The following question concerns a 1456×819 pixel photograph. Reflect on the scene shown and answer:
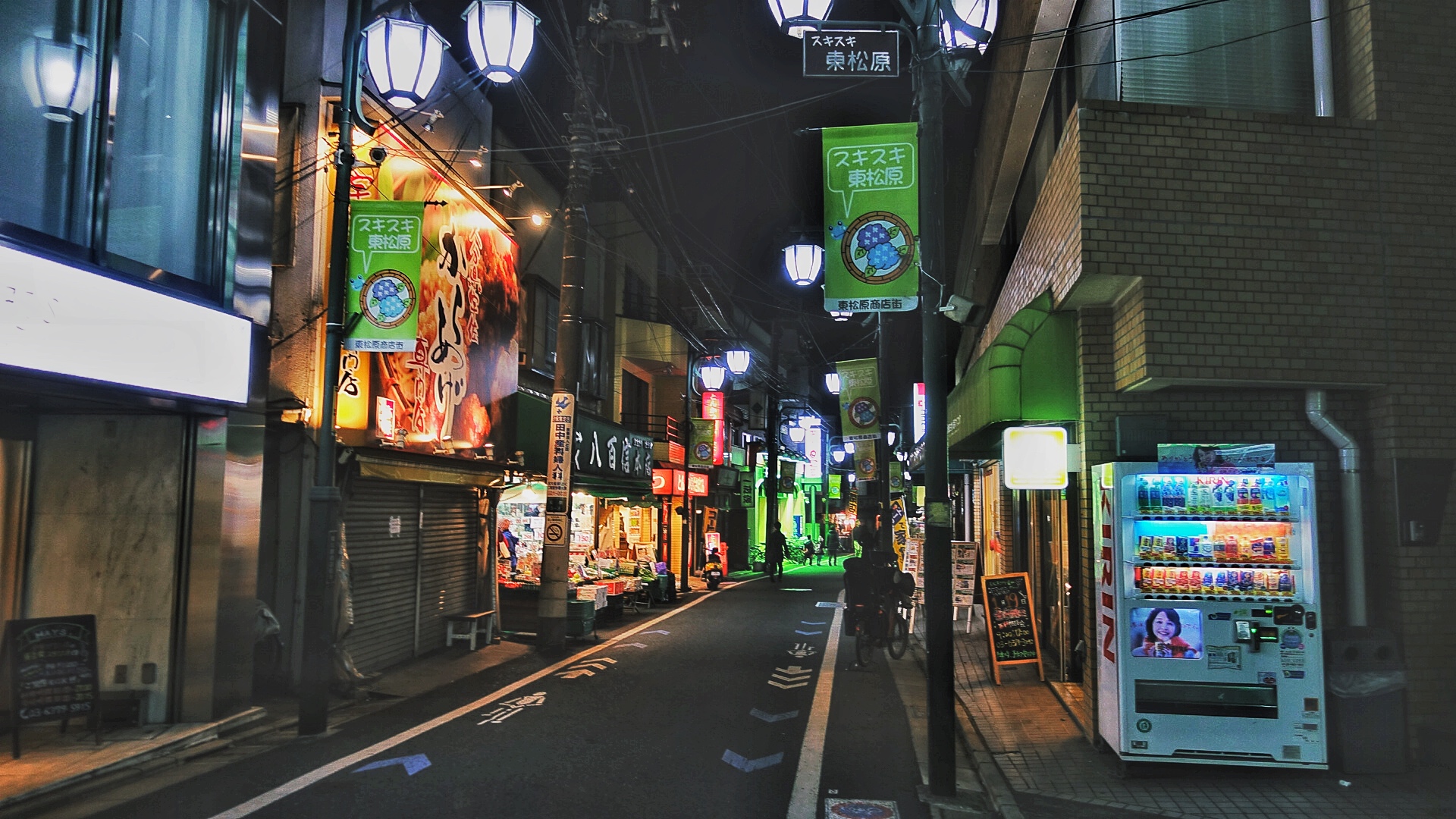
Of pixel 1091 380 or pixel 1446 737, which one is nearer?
pixel 1446 737

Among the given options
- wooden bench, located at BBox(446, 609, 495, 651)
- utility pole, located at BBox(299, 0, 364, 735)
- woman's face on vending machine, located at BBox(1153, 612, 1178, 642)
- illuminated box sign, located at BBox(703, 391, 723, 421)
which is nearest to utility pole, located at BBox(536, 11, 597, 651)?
wooden bench, located at BBox(446, 609, 495, 651)

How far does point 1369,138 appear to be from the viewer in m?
9.07

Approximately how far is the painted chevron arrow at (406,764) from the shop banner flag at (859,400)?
16892 mm

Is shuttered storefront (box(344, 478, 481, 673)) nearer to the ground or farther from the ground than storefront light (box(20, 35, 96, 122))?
nearer to the ground

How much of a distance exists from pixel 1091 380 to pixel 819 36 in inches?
179

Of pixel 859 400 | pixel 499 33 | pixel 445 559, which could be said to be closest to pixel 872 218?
pixel 499 33

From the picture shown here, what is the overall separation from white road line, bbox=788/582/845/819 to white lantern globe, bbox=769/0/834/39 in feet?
22.9

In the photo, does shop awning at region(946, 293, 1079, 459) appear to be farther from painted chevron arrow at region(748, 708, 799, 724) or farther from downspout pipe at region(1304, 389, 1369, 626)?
painted chevron arrow at region(748, 708, 799, 724)

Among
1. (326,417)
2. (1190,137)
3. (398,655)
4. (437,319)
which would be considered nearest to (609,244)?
(437,319)

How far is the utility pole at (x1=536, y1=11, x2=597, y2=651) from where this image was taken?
1698 centimetres

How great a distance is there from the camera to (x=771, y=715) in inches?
445

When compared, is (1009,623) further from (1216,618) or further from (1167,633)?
(1216,618)

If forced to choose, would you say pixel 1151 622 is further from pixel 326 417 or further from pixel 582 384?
pixel 582 384

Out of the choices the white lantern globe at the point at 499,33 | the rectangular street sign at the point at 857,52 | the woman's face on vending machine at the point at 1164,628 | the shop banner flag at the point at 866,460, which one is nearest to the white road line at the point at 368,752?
the woman's face on vending machine at the point at 1164,628
